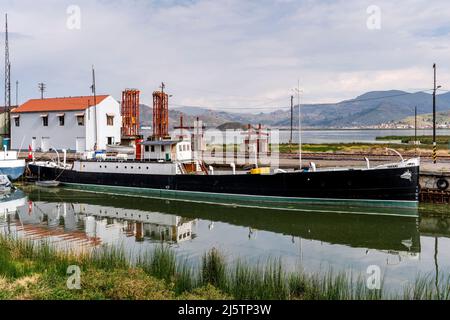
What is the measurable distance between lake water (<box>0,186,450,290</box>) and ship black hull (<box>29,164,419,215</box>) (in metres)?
1.62

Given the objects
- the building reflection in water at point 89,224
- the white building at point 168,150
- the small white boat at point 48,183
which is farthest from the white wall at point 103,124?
the building reflection in water at point 89,224

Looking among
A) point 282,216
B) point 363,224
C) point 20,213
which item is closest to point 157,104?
point 20,213

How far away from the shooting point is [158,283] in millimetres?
10680

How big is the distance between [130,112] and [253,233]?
42.4 metres

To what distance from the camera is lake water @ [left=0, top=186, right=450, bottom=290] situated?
53.5 feet

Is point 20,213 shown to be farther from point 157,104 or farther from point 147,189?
point 157,104

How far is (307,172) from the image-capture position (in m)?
27.6

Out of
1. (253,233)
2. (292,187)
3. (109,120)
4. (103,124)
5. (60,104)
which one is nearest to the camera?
(253,233)

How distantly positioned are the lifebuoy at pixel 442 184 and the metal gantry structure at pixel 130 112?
41522 mm

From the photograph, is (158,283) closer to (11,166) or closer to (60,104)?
(11,166)

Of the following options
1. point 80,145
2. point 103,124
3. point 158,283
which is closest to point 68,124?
point 80,145

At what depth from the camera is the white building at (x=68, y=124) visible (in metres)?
52.7

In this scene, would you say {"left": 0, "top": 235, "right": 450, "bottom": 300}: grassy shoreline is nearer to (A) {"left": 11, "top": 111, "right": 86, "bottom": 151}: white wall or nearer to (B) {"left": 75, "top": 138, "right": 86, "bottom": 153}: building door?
(B) {"left": 75, "top": 138, "right": 86, "bottom": 153}: building door
